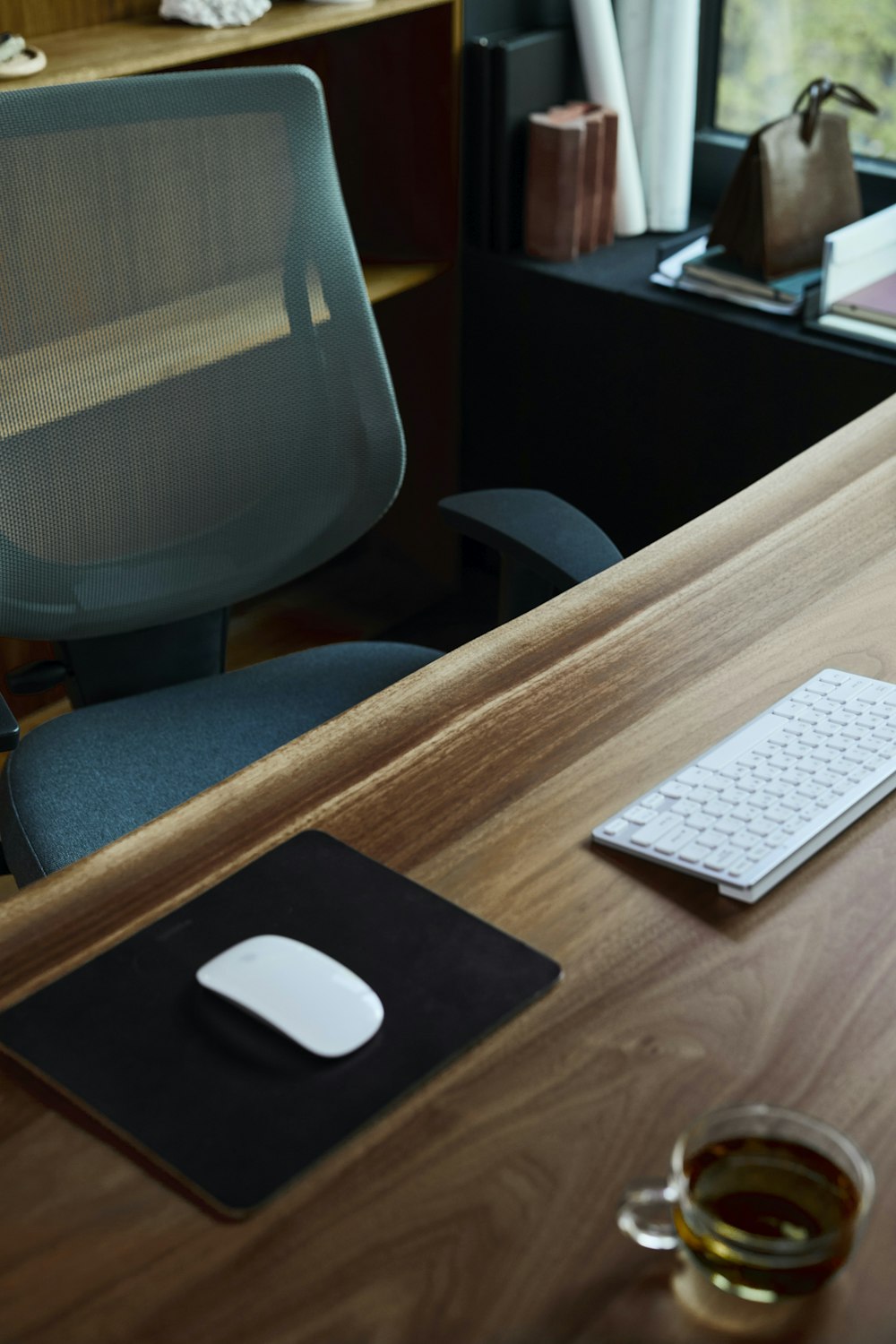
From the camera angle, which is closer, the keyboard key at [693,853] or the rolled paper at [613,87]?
the keyboard key at [693,853]

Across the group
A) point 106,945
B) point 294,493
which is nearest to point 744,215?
point 294,493

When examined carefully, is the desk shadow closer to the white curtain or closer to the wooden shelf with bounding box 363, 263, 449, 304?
the wooden shelf with bounding box 363, 263, 449, 304

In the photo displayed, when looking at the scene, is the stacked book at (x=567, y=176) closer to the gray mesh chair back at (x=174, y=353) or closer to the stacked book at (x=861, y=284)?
the stacked book at (x=861, y=284)

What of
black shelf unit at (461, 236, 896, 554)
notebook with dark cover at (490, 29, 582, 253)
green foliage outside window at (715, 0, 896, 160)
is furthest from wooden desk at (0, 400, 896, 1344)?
green foliage outside window at (715, 0, 896, 160)

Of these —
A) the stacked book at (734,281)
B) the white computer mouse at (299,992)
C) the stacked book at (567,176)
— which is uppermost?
the stacked book at (567,176)

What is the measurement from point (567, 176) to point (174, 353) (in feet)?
3.72

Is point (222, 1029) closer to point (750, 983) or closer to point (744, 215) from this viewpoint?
point (750, 983)

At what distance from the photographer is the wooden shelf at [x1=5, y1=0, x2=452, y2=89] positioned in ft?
5.93

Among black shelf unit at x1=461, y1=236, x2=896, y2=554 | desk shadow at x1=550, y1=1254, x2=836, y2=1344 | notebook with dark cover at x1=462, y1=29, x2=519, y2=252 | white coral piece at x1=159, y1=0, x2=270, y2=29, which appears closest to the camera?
desk shadow at x1=550, y1=1254, x2=836, y2=1344

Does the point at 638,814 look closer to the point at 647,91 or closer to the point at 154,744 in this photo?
the point at 154,744

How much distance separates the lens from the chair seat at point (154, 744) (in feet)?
4.27

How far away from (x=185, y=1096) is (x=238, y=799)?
26cm

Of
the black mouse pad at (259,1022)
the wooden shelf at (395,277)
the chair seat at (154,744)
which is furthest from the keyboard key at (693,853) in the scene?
the wooden shelf at (395,277)

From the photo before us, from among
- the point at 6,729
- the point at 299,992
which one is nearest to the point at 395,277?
the point at 6,729
